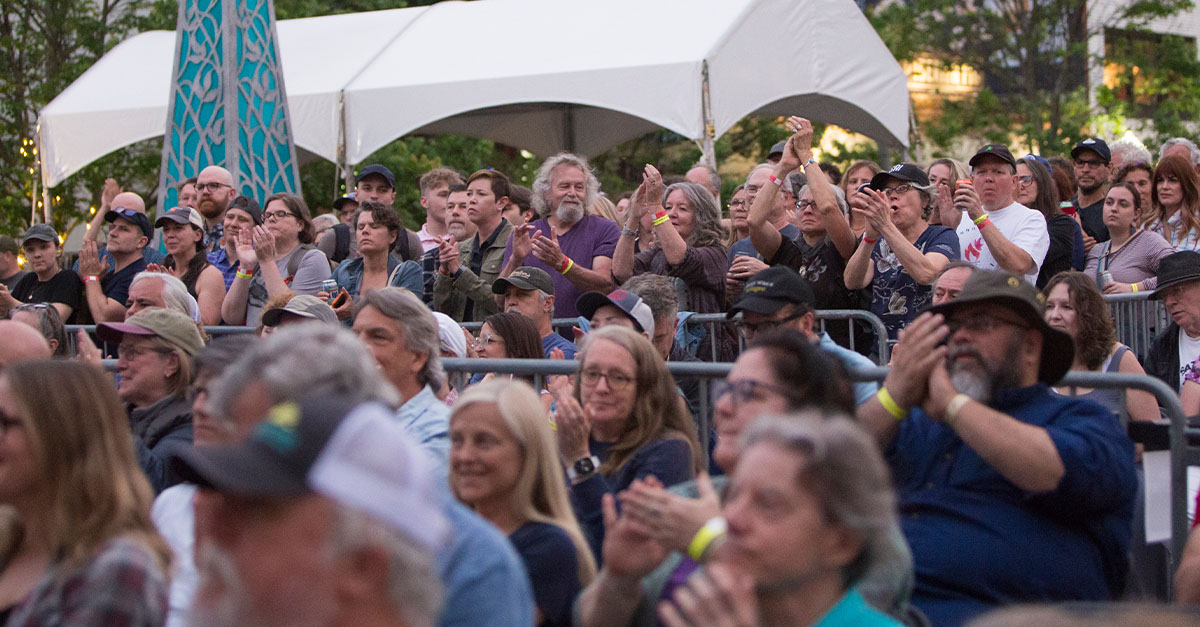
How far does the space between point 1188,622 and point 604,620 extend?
1.65m

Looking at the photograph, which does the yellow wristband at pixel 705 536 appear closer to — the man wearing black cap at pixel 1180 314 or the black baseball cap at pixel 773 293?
the black baseball cap at pixel 773 293

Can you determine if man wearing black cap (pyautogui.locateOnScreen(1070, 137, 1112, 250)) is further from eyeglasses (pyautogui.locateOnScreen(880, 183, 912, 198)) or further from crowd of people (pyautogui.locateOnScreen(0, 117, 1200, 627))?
eyeglasses (pyautogui.locateOnScreen(880, 183, 912, 198))

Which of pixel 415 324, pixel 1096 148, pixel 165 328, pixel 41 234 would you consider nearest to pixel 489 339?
pixel 415 324

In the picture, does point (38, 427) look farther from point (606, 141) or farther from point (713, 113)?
point (606, 141)

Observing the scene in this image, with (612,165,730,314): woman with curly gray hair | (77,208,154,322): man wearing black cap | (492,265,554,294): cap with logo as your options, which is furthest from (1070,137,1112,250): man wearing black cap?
(77,208,154,322): man wearing black cap

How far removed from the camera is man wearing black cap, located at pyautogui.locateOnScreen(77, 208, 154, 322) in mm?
8703

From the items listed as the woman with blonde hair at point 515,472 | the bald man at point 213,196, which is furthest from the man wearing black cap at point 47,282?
the woman with blonde hair at point 515,472

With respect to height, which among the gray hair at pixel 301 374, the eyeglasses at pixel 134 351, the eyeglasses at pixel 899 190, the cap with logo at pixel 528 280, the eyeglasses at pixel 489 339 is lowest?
the eyeglasses at pixel 489 339

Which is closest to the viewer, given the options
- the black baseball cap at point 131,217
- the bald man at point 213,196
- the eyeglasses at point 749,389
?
the eyeglasses at point 749,389

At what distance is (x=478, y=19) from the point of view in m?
13.6

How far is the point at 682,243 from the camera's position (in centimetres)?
706

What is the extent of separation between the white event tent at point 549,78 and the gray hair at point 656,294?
5226mm

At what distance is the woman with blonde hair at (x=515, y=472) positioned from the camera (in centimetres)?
338

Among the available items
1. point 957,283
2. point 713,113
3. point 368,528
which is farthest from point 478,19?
point 368,528
